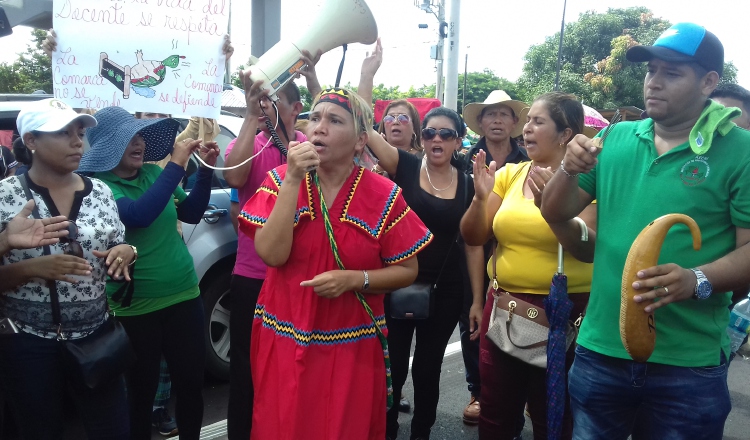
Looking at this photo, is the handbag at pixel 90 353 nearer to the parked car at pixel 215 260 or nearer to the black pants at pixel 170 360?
the black pants at pixel 170 360

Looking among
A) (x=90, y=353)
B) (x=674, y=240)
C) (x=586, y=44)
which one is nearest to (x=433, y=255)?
(x=674, y=240)

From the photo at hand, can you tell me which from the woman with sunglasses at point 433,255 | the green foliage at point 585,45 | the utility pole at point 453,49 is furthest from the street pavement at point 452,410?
the green foliage at point 585,45

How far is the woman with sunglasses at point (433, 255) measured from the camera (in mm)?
3338

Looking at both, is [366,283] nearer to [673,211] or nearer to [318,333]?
[318,333]

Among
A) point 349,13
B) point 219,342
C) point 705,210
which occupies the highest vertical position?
point 349,13

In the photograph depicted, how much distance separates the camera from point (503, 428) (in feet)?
9.48

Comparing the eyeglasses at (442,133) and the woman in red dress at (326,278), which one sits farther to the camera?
the eyeglasses at (442,133)

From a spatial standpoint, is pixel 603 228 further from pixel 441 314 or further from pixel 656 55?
pixel 441 314

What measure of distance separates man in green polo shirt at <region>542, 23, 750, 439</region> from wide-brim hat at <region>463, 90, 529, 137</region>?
2390 mm

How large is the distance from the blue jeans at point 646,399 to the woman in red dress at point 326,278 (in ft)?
2.47

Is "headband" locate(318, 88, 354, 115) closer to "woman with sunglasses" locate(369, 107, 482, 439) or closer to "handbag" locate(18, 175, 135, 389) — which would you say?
"woman with sunglasses" locate(369, 107, 482, 439)

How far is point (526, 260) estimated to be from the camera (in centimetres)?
285

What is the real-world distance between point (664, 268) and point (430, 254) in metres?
1.62

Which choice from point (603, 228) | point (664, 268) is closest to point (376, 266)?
point (603, 228)
